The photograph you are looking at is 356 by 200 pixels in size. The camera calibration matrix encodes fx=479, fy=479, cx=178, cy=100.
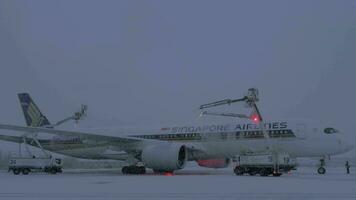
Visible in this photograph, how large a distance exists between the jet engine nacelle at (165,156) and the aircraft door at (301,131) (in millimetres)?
7746

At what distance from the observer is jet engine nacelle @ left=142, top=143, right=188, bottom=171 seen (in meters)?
31.9

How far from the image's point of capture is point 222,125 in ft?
111

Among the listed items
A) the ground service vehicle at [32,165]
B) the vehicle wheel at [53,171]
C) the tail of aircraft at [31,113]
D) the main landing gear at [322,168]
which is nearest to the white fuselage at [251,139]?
the main landing gear at [322,168]

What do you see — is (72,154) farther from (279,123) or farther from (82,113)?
(279,123)

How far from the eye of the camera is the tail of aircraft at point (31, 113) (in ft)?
153

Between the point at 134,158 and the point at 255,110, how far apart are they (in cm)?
960

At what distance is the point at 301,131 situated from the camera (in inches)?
1219

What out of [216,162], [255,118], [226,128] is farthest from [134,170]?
[255,118]

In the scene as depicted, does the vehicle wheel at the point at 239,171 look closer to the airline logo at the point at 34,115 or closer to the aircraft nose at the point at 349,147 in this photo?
the aircraft nose at the point at 349,147

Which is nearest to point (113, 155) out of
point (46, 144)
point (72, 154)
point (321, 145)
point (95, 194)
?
point (72, 154)

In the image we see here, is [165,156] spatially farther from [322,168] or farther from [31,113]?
[31,113]

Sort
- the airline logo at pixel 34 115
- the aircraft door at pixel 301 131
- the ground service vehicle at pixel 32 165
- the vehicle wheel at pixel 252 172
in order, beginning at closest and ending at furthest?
the vehicle wheel at pixel 252 172, the aircraft door at pixel 301 131, the ground service vehicle at pixel 32 165, the airline logo at pixel 34 115

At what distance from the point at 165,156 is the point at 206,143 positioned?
3.48 m

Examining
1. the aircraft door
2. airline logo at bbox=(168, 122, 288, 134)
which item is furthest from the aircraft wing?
the aircraft door
